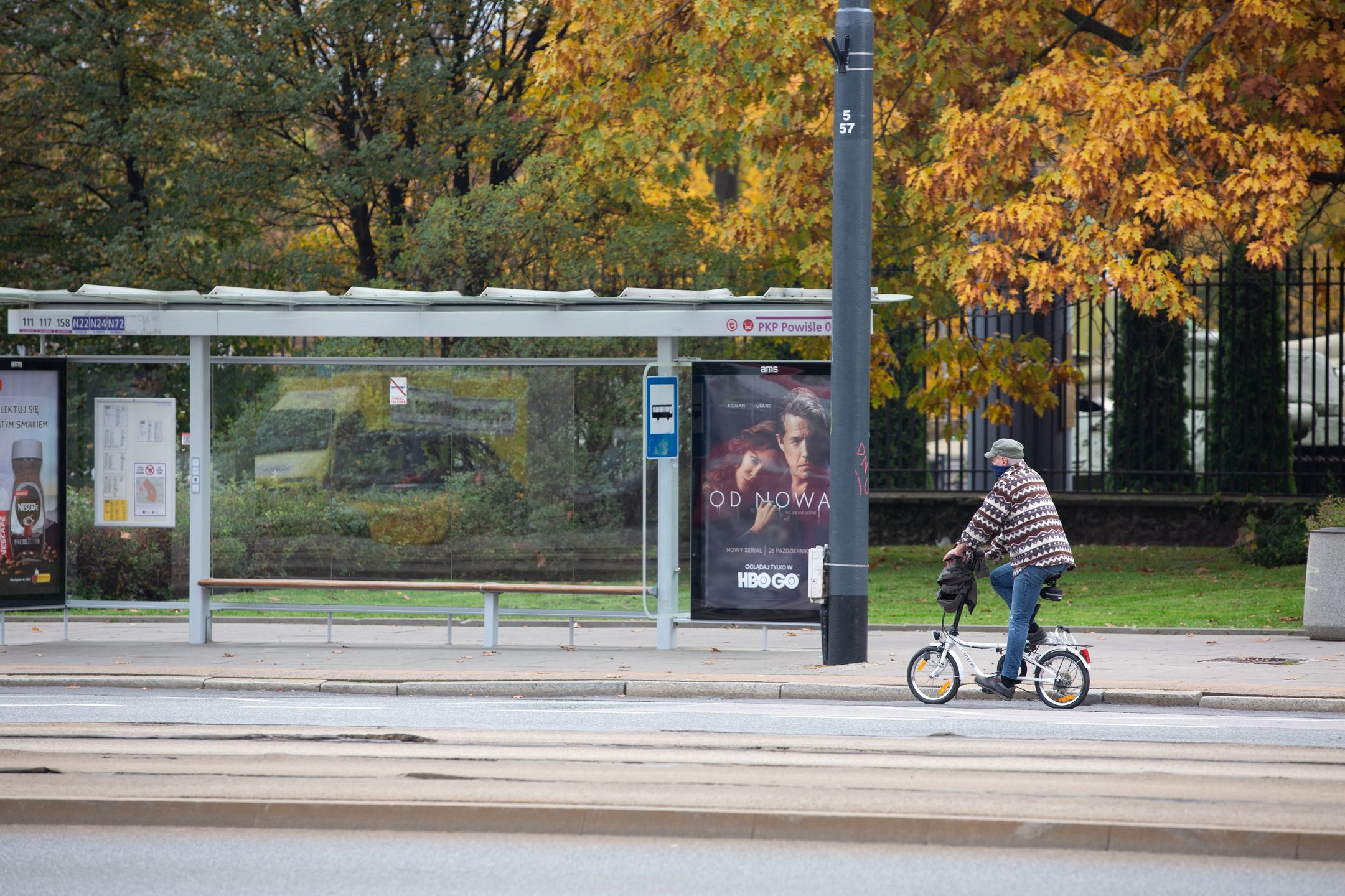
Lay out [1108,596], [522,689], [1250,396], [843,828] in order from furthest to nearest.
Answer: [1250,396] < [1108,596] < [522,689] < [843,828]

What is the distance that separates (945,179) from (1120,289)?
213 centimetres

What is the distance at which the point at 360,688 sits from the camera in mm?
11391

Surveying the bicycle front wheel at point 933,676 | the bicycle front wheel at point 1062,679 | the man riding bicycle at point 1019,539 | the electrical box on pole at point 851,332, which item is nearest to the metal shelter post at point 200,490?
the electrical box on pole at point 851,332

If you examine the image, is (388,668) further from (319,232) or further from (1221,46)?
(319,232)

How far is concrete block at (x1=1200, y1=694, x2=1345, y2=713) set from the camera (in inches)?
393

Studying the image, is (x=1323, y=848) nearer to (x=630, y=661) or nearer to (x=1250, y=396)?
(x=630, y=661)

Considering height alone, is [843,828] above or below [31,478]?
below

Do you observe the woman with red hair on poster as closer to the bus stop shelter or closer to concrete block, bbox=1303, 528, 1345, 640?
the bus stop shelter

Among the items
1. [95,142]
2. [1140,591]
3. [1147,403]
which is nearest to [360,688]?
[1140,591]

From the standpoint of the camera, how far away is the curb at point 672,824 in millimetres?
6148

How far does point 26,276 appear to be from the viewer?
2255 cm

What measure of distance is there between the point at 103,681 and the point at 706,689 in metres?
4.66

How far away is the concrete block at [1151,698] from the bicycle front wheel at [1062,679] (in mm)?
466

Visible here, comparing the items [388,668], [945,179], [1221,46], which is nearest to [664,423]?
[388,668]
